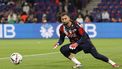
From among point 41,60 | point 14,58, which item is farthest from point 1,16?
point 14,58

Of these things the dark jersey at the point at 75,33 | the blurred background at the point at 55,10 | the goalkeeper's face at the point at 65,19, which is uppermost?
the goalkeeper's face at the point at 65,19

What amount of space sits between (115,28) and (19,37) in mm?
6788

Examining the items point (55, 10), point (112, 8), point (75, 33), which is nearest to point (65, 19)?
point (75, 33)

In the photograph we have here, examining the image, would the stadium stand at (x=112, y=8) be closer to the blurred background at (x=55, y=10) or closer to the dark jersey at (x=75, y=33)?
the blurred background at (x=55, y=10)

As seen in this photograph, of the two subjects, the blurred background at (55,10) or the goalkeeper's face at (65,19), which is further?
the blurred background at (55,10)

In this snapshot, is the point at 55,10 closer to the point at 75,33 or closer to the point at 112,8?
the point at 112,8

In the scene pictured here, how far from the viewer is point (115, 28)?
1329 inches

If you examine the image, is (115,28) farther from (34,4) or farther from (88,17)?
(34,4)

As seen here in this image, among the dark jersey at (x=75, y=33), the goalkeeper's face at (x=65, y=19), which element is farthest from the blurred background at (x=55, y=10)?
the goalkeeper's face at (x=65, y=19)

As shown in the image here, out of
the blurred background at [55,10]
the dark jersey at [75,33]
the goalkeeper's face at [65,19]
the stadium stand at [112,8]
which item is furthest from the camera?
the stadium stand at [112,8]

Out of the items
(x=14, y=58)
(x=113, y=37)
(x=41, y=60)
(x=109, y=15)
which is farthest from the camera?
(x=109, y=15)

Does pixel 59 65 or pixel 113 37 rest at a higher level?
pixel 59 65

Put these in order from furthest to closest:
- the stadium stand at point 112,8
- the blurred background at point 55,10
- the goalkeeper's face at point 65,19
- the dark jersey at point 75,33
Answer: the stadium stand at point 112,8
the blurred background at point 55,10
the dark jersey at point 75,33
the goalkeeper's face at point 65,19

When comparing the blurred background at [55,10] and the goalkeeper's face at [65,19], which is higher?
the goalkeeper's face at [65,19]
